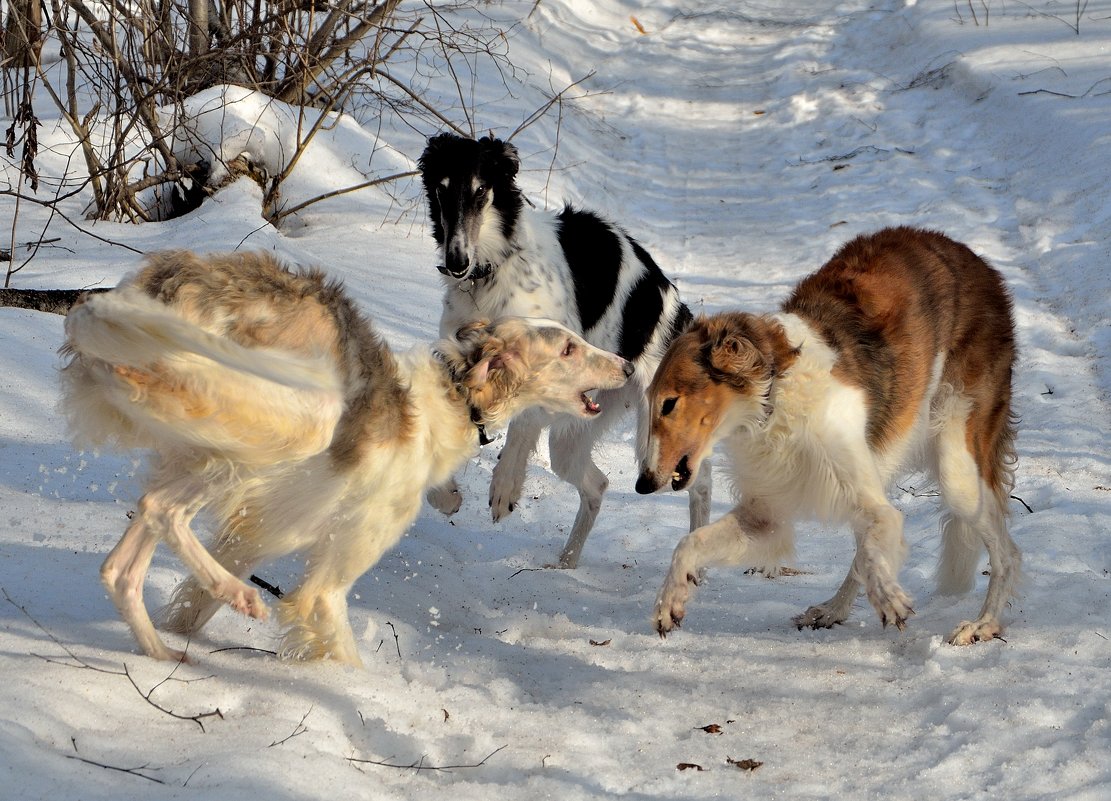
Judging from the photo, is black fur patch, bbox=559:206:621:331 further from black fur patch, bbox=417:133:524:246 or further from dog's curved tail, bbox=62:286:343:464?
dog's curved tail, bbox=62:286:343:464

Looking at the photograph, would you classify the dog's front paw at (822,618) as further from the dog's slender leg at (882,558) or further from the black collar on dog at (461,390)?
the black collar on dog at (461,390)

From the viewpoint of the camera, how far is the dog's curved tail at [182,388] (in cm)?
323

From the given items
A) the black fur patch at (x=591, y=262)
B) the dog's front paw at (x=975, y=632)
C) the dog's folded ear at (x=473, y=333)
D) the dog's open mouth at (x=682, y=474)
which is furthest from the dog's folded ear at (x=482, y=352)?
the dog's front paw at (x=975, y=632)

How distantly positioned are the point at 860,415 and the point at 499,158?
2.44 m

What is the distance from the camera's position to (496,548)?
238 inches

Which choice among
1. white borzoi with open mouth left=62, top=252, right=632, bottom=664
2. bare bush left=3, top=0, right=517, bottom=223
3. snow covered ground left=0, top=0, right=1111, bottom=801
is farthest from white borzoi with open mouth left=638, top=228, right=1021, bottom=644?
bare bush left=3, top=0, right=517, bottom=223

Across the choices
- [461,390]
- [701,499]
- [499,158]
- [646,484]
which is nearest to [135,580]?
[461,390]

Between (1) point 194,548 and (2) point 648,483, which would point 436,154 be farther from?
(1) point 194,548

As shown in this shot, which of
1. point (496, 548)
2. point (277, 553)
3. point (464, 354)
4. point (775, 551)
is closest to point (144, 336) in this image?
point (277, 553)

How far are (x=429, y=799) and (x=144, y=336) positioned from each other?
150 centimetres

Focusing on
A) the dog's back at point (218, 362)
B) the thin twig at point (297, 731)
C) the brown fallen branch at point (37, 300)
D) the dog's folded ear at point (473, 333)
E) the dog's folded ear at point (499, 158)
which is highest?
the dog's folded ear at point (499, 158)

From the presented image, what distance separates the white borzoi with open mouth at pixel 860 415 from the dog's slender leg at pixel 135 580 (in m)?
1.75

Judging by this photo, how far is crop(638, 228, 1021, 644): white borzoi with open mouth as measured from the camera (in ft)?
14.0

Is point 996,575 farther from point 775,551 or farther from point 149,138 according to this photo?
point 149,138
